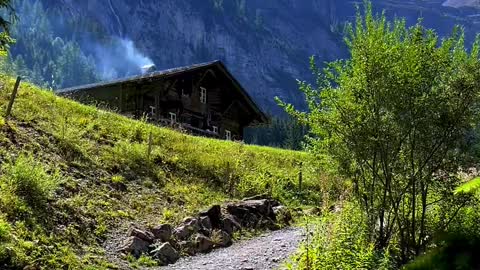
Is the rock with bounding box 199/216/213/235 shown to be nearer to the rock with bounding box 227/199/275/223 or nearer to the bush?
the rock with bounding box 227/199/275/223

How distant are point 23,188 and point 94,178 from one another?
3.56m

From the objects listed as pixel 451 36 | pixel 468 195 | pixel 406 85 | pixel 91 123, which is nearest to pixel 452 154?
pixel 468 195

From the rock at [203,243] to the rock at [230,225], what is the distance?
128 cm

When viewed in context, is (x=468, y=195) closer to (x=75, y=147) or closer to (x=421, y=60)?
(x=421, y=60)

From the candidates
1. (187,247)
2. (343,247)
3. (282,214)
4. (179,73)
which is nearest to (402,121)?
(343,247)

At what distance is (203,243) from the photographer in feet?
44.1

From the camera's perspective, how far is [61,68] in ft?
534

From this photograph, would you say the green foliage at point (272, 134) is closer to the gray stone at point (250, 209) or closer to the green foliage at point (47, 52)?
the gray stone at point (250, 209)

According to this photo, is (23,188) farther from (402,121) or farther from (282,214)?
A: (282,214)

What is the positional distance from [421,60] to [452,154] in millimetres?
1748

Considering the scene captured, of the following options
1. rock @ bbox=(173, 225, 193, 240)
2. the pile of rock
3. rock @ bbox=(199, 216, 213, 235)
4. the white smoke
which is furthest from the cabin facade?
the white smoke

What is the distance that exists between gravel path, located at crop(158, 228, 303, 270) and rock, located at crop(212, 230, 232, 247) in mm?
179

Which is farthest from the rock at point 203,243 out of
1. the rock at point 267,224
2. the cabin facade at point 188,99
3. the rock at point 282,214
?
the cabin facade at point 188,99

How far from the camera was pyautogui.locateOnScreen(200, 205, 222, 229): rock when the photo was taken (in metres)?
14.8
